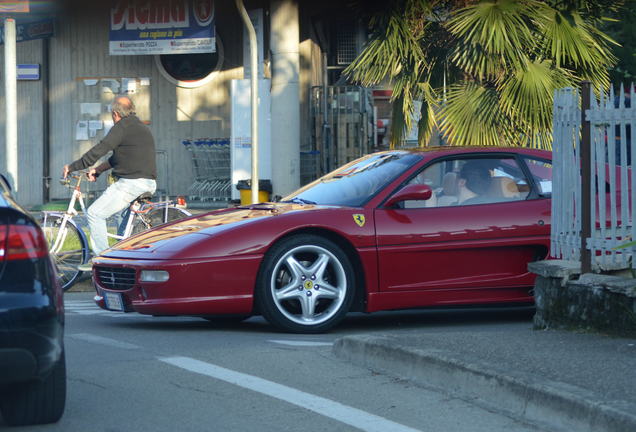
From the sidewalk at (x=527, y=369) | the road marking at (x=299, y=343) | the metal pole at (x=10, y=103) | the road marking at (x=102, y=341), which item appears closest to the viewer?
the sidewalk at (x=527, y=369)

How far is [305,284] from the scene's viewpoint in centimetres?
815

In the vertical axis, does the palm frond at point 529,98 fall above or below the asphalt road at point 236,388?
above

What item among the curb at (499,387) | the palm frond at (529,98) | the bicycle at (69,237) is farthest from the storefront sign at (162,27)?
the curb at (499,387)

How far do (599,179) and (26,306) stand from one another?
13.5 ft

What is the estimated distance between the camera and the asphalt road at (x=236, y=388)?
5227 mm

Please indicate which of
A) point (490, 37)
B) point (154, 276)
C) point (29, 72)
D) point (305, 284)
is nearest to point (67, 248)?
point (154, 276)

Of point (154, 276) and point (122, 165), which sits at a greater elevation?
point (122, 165)

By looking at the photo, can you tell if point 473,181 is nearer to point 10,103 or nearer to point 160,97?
point 10,103

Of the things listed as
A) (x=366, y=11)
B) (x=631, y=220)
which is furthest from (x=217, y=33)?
(x=631, y=220)

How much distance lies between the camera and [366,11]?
50.4ft

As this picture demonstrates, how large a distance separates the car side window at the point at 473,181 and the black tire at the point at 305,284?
0.81 meters

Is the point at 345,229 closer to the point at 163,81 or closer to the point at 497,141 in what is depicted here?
the point at 497,141

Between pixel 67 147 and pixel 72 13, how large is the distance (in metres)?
2.45

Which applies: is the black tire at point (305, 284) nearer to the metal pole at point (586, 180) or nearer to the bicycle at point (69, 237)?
the metal pole at point (586, 180)
